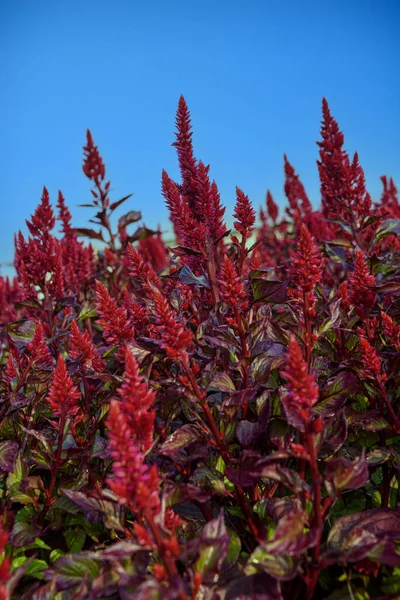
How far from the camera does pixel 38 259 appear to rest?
317cm

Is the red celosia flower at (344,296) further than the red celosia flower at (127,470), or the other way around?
the red celosia flower at (344,296)

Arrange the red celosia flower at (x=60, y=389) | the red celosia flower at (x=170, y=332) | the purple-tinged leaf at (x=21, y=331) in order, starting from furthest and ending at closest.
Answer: the purple-tinged leaf at (x=21, y=331) → the red celosia flower at (x=60, y=389) → the red celosia flower at (x=170, y=332)

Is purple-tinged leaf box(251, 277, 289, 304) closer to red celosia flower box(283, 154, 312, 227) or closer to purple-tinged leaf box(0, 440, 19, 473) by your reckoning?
purple-tinged leaf box(0, 440, 19, 473)

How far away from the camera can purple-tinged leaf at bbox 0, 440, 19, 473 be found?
62.5 inches

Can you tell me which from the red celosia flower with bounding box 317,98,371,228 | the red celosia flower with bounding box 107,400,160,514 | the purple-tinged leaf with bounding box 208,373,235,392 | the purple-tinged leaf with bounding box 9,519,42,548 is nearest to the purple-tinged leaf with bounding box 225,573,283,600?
the red celosia flower with bounding box 107,400,160,514

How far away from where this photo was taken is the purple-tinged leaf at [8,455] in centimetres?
159

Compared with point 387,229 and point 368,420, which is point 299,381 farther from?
point 387,229

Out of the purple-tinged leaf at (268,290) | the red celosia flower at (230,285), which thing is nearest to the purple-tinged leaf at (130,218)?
the purple-tinged leaf at (268,290)

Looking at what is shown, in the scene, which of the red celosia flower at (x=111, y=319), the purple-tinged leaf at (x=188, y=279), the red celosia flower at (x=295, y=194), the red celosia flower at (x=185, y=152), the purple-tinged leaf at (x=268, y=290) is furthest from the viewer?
the red celosia flower at (x=295, y=194)

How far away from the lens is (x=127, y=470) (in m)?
0.91

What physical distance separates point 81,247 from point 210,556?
3747 millimetres

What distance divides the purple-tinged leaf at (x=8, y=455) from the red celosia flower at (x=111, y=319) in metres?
0.60

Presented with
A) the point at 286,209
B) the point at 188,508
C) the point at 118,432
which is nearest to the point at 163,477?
the point at 118,432

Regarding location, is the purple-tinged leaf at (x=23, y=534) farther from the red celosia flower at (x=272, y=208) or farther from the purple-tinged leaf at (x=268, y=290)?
the red celosia flower at (x=272, y=208)
